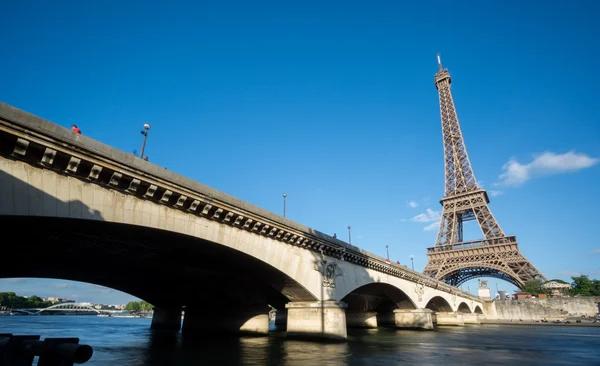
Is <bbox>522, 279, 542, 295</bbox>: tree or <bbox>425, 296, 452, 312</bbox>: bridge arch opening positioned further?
<bbox>522, 279, 542, 295</bbox>: tree

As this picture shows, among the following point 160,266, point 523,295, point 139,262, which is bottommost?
point 523,295

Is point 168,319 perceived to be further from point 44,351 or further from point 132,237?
point 44,351

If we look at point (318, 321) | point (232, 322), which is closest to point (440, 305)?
point (232, 322)

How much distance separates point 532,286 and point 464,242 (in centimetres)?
1612

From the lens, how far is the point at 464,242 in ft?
235

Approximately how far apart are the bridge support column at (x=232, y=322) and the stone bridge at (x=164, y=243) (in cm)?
11

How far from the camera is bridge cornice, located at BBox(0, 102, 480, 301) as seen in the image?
31.0 feet

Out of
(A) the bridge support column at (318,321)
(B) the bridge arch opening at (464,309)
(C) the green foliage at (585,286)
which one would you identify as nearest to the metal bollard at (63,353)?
(A) the bridge support column at (318,321)

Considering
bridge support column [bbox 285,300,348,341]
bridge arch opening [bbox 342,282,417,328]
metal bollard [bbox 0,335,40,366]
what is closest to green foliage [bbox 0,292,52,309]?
bridge arch opening [bbox 342,282,417,328]

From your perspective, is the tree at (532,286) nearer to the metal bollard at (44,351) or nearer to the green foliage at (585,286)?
the green foliage at (585,286)

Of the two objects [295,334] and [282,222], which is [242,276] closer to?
[295,334]

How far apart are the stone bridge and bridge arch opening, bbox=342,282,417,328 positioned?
61 centimetres

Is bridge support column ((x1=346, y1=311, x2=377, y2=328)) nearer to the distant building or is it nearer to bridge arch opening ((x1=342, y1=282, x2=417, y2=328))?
bridge arch opening ((x1=342, y1=282, x2=417, y2=328))

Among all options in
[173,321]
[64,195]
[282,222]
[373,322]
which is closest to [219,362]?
[282,222]
